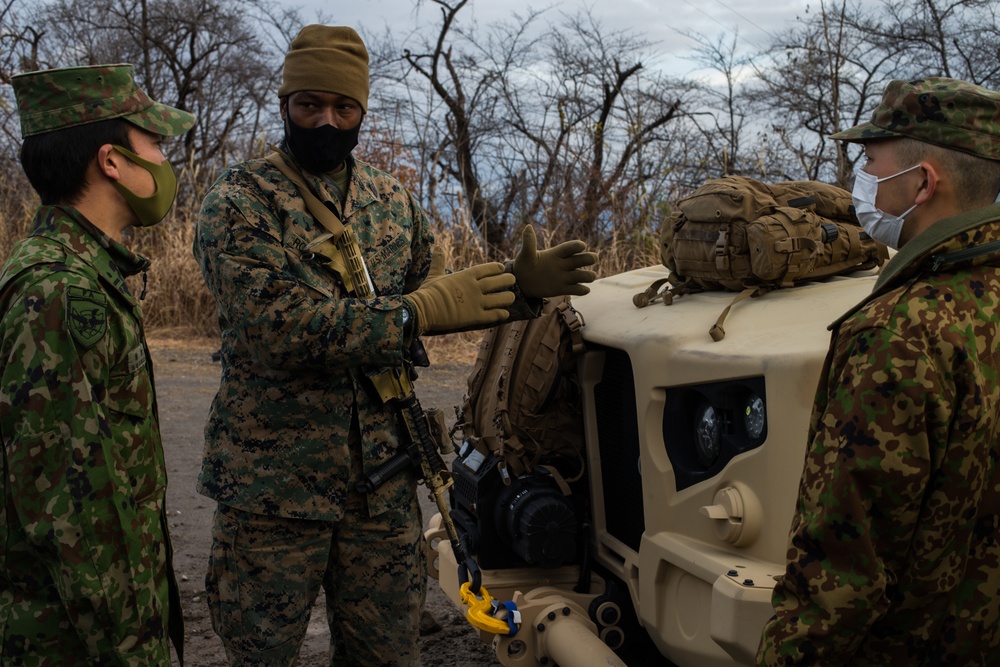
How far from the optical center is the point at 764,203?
2.97 m

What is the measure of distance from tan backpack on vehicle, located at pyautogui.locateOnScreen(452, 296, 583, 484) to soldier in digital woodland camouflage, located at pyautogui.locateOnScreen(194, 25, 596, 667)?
53cm

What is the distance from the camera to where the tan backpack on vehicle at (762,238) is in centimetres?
287

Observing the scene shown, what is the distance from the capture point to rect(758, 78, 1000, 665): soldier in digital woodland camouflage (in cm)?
167

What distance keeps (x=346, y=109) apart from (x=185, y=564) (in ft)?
9.10

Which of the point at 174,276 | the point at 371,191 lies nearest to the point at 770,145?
the point at 174,276

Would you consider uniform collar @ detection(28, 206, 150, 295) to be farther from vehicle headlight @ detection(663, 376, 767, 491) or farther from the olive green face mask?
vehicle headlight @ detection(663, 376, 767, 491)

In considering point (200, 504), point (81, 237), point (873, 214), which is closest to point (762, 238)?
point (873, 214)

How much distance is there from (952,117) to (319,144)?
5.30 ft

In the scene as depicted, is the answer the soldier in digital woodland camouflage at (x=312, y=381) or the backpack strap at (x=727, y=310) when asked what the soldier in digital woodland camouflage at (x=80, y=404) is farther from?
the backpack strap at (x=727, y=310)

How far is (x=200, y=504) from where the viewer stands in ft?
18.5

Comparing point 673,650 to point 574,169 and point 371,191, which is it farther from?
point 574,169

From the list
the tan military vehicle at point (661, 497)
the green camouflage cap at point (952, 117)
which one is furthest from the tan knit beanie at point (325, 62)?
the green camouflage cap at point (952, 117)

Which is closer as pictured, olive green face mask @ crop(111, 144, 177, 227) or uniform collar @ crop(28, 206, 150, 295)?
uniform collar @ crop(28, 206, 150, 295)

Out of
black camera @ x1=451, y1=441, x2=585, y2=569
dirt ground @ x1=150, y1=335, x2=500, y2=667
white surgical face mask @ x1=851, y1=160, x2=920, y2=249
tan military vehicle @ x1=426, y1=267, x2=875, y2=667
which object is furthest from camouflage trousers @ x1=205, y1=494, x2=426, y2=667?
white surgical face mask @ x1=851, y1=160, x2=920, y2=249
